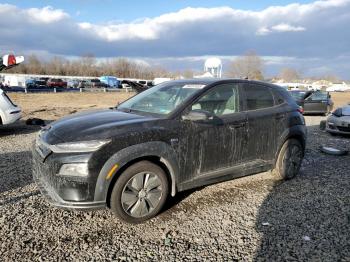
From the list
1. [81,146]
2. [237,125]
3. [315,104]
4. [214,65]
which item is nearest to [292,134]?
[237,125]

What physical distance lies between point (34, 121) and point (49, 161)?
9.02 metres

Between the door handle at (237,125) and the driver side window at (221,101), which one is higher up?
the driver side window at (221,101)

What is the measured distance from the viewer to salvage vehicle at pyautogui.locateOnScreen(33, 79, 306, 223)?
375 cm

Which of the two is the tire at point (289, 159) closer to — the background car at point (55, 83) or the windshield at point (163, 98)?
the windshield at point (163, 98)

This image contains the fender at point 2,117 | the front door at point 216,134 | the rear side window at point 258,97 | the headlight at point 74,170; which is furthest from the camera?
the fender at point 2,117

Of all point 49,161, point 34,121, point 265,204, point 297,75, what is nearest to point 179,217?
point 265,204

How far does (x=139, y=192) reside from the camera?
404cm

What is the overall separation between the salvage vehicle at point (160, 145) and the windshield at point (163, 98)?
18 mm

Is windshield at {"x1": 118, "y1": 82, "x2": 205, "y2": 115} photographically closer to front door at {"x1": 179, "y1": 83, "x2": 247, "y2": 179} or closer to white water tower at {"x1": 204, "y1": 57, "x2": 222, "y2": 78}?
front door at {"x1": 179, "y1": 83, "x2": 247, "y2": 179}

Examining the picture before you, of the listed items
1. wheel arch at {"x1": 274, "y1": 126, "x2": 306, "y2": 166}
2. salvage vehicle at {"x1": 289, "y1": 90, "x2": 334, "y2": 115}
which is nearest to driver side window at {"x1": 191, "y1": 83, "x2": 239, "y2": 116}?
wheel arch at {"x1": 274, "y1": 126, "x2": 306, "y2": 166}

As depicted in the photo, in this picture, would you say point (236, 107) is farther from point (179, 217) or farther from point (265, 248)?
point (265, 248)

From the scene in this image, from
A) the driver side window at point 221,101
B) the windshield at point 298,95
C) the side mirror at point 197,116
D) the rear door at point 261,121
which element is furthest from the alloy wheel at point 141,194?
the windshield at point 298,95

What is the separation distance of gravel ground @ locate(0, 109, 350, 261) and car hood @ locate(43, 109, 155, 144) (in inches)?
42.3

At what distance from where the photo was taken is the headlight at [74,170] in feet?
12.1
